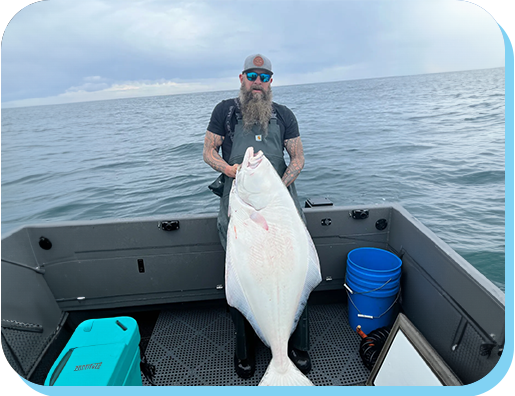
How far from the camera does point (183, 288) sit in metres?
3.25

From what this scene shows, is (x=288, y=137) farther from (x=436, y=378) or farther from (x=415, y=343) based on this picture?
(x=436, y=378)

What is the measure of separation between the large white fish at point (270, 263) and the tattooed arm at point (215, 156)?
0.43m

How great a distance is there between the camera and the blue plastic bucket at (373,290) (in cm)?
281

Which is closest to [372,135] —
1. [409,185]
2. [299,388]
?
[409,185]

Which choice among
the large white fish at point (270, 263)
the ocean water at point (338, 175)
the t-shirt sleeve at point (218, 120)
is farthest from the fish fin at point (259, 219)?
the ocean water at point (338, 175)

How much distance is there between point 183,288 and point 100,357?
142cm

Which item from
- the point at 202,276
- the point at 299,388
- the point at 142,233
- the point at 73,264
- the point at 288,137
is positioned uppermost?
the point at 288,137

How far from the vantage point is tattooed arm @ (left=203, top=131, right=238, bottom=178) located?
2399 millimetres

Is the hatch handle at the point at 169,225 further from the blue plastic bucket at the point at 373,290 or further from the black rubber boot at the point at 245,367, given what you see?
the blue plastic bucket at the point at 373,290

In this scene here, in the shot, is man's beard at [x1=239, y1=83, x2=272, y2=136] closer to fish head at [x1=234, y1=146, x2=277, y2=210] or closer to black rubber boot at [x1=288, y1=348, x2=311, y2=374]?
fish head at [x1=234, y1=146, x2=277, y2=210]

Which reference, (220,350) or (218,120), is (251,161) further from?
(220,350)

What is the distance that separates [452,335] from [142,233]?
266 centimetres

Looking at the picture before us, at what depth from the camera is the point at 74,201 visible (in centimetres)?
795

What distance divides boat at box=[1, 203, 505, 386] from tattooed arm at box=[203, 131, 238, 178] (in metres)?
0.71
